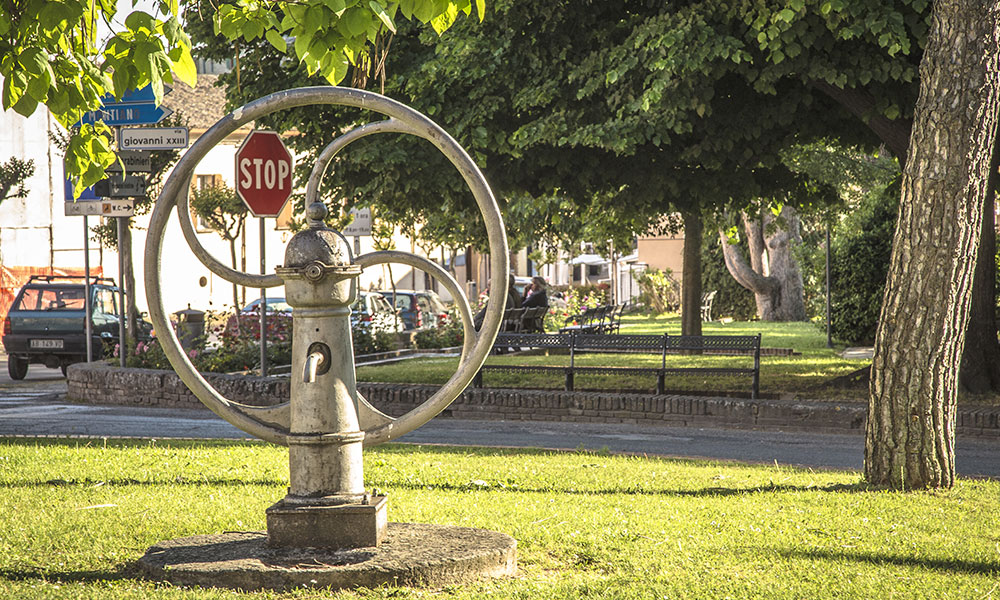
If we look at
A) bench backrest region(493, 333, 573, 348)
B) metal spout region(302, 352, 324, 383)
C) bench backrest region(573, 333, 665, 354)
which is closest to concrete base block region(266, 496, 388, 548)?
metal spout region(302, 352, 324, 383)

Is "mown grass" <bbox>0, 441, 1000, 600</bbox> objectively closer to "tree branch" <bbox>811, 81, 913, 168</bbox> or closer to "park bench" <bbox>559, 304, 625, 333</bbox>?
"tree branch" <bbox>811, 81, 913, 168</bbox>

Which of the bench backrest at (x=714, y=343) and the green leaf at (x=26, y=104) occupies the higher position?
the green leaf at (x=26, y=104)

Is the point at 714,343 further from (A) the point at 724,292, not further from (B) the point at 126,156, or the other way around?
(A) the point at 724,292

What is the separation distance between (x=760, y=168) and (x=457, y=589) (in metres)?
12.0

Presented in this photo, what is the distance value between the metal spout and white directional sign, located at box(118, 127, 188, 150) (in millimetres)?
8830

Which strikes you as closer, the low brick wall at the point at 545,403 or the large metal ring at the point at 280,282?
the large metal ring at the point at 280,282

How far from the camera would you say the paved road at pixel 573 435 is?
10.1 m

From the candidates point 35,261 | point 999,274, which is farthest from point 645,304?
point 999,274

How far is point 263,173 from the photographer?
1301 centimetres

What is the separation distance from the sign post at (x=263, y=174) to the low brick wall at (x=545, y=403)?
181 centimetres

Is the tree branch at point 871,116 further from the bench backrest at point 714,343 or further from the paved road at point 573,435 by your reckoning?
the paved road at point 573,435

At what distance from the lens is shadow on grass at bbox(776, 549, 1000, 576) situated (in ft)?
16.8

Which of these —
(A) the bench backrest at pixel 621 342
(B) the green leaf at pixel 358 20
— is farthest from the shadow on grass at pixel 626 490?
(A) the bench backrest at pixel 621 342

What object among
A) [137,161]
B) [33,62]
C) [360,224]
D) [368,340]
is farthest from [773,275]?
[33,62]
